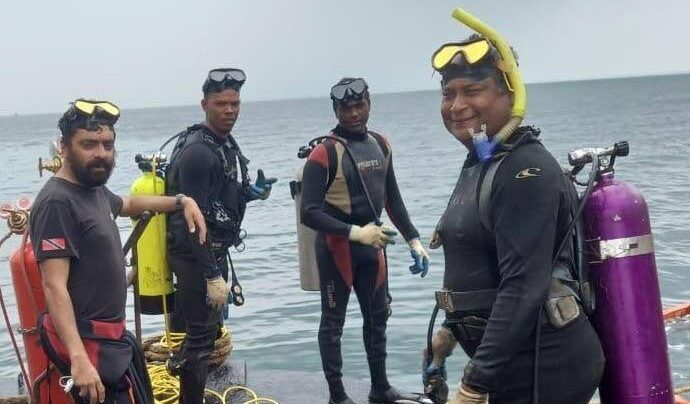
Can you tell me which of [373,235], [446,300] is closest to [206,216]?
[373,235]

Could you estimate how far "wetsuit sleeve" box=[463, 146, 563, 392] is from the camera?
228 cm

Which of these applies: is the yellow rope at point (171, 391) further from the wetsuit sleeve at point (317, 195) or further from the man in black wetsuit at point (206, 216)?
the wetsuit sleeve at point (317, 195)

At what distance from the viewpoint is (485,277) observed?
2.55 metres

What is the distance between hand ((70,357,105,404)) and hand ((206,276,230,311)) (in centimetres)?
119

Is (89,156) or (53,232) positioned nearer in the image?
(53,232)

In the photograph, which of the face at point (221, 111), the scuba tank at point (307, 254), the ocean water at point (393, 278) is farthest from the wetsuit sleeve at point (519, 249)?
the ocean water at point (393, 278)

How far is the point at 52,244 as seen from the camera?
10.2 feet

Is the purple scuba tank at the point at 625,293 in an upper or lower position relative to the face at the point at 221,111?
lower

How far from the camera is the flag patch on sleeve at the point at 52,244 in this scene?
3117mm

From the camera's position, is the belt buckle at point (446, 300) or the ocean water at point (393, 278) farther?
the ocean water at point (393, 278)

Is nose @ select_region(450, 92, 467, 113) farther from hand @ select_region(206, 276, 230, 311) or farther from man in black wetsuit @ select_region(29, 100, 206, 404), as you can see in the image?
hand @ select_region(206, 276, 230, 311)

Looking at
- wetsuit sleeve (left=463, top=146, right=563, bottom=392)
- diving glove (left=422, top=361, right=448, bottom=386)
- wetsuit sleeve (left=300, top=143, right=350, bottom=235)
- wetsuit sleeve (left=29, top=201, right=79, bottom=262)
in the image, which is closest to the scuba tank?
wetsuit sleeve (left=300, top=143, right=350, bottom=235)

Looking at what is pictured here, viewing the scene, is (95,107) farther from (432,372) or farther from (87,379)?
(432,372)

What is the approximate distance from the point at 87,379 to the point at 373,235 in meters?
1.97
